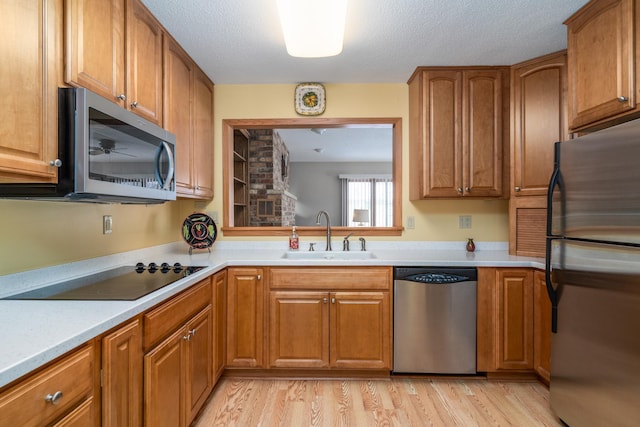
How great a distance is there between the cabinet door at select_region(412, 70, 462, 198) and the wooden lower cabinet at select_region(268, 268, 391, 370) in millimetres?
841

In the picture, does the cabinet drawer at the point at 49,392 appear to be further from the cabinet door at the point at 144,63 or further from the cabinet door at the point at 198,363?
the cabinet door at the point at 144,63

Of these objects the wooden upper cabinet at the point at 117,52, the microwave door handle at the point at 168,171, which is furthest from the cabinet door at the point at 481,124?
the wooden upper cabinet at the point at 117,52

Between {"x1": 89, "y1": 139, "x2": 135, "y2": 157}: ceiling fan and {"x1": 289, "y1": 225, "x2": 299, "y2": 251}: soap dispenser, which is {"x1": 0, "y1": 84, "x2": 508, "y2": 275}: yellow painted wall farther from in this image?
{"x1": 89, "y1": 139, "x2": 135, "y2": 157}: ceiling fan

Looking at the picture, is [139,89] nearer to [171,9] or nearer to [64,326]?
[171,9]

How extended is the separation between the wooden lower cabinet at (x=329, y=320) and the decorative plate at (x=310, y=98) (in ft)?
4.44

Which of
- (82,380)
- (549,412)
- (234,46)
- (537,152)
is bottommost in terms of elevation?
(549,412)

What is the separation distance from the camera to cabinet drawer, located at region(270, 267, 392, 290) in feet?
7.43

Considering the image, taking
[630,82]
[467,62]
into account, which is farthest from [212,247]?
[630,82]

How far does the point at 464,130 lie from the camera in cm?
251

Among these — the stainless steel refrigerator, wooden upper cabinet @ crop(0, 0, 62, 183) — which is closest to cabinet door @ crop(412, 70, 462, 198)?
the stainless steel refrigerator

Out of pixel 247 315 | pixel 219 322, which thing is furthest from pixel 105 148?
pixel 247 315

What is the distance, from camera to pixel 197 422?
6.10 ft

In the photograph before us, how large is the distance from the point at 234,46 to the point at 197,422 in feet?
7.48

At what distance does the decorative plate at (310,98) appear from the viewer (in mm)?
2795
